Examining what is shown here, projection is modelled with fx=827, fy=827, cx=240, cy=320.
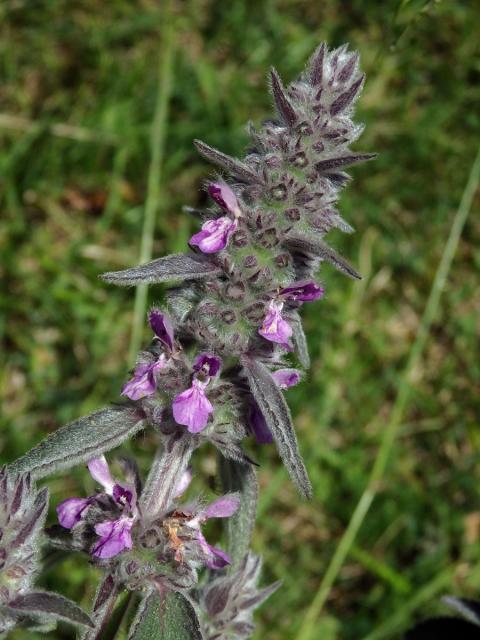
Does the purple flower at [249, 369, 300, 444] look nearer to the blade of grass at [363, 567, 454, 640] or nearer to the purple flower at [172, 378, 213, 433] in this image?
the purple flower at [172, 378, 213, 433]

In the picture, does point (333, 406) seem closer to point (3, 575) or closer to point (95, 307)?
point (95, 307)

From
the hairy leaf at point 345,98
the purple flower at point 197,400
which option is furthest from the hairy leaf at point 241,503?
the hairy leaf at point 345,98

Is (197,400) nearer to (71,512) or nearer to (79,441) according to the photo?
(79,441)

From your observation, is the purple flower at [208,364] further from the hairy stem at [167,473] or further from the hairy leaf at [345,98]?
the hairy leaf at [345,98]

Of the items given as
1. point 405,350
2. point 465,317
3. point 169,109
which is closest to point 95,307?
point 169,109

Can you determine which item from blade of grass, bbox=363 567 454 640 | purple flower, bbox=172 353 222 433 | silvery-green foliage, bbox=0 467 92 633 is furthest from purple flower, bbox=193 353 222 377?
blade of grass, bbox=363 567 454 640

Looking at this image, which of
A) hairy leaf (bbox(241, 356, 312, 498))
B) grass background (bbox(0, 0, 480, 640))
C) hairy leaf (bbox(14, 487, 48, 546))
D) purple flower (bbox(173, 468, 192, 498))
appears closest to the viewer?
hairy leaf (bbox(241, 356, 312, 498))
